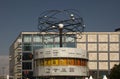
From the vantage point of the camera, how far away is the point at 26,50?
166 meters

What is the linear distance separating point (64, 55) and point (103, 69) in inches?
3211

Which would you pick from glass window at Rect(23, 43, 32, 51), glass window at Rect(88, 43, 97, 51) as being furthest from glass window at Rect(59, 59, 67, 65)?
glass window at Rect(88, 43, 97, 51)

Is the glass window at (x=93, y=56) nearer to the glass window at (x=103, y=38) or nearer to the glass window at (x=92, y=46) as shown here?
the glass window at (x=92, y=46)

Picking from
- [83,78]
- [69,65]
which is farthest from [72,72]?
[83,78]

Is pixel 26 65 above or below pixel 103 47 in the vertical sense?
below

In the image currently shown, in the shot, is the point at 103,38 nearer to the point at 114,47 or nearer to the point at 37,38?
the point at 114,47

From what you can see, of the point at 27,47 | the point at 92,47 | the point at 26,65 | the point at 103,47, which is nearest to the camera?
the point at 26,65

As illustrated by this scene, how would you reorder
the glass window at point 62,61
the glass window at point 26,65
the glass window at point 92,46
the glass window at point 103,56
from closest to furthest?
the glass window at point 62,61
the glass window at point 26,65
the glass window at point 103,56
the glass window at point 92,46

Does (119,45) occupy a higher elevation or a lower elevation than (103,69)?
higher

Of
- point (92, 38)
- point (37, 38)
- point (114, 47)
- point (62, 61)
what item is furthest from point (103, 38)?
point (62, 61)

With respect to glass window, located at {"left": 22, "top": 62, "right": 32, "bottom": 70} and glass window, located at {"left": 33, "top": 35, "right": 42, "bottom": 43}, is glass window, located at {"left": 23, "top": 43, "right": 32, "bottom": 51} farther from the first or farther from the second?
glass window, located at {"left": 22, "top": 62, "right": 32, "bottom": 70}

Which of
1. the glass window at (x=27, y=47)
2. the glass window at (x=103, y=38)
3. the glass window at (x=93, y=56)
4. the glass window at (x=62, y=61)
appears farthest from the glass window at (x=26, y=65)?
the glass window at (x=62, y=61)

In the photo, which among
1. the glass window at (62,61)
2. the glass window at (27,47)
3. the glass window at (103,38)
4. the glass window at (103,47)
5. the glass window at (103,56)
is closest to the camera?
the glass window at (62,61)

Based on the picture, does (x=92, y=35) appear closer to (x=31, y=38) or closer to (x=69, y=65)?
(x=31, y=38)
